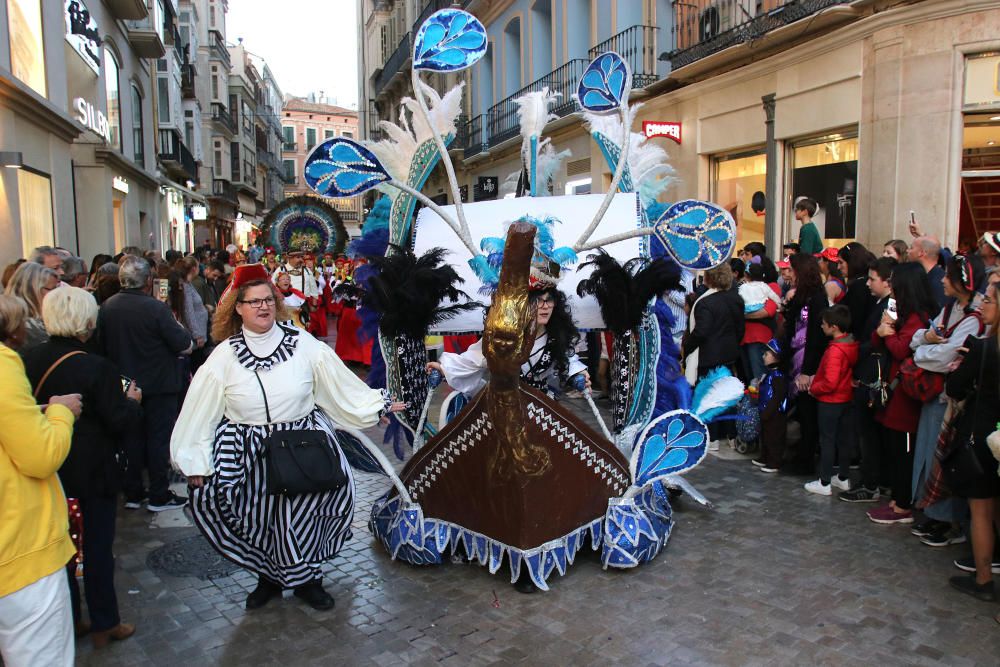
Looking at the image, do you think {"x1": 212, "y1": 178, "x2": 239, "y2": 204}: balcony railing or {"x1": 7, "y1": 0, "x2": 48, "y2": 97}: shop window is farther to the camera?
{"x1": 212, "y1": 178, "x2": 239, "y2": 204}: balcony railing

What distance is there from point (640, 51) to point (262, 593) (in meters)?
12.1

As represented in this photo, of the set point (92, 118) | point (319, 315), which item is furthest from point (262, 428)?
point (92, 118)

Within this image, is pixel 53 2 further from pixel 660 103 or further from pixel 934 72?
pixel 934 72

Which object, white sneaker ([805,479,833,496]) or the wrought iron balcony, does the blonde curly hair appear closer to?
white sneaker ([805,479,833,496])

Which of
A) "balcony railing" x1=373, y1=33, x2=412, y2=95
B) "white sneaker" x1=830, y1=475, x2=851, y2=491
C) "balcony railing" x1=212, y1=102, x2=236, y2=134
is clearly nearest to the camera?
"white sneaker" x1=830, y1=475, x2=851, y2=491

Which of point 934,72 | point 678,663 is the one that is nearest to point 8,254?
point 678,663

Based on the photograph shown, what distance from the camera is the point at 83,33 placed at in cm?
1259

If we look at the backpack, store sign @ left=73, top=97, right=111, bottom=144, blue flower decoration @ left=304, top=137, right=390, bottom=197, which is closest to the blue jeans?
the backpack

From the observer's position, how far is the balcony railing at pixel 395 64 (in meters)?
29.6

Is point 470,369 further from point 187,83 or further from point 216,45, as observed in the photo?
point 216,45

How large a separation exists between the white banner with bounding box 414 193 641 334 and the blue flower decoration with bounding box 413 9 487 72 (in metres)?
0.92

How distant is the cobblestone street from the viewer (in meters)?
3.30

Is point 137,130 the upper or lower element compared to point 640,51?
lower

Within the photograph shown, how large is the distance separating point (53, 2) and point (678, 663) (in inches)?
481
